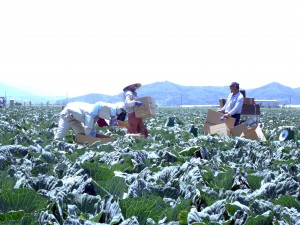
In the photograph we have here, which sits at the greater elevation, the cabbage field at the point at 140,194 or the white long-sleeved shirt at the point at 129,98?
the white long-sleeved shirt at the point at 129,98

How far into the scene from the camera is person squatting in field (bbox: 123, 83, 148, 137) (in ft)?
39.3

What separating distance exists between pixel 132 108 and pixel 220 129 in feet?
7.10

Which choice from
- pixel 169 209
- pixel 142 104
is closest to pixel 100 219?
pixel 169 209

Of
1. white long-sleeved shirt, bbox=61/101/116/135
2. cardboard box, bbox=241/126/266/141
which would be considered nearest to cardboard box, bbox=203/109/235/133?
cardboard box, bbox=241/126/266/141

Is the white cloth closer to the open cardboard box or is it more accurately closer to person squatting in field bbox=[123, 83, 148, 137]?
person squatting in field bbox=[123, 83, 148, 137]

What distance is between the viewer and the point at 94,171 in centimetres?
473

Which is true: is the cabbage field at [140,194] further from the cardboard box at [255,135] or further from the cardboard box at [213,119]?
the cardboard box at [213,119]

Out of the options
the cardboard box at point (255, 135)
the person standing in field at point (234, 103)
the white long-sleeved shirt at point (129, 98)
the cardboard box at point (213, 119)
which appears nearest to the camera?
the cardboard box at point (255, 135)

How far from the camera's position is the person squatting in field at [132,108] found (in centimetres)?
1199

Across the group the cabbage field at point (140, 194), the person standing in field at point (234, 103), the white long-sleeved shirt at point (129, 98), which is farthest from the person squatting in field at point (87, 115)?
the cabbage field at point (140, 194)

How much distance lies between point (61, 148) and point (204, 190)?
450 centimetres

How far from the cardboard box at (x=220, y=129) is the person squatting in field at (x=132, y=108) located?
1.66m

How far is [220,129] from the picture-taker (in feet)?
41.7

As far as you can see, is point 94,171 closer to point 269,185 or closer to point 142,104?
point 269,185
